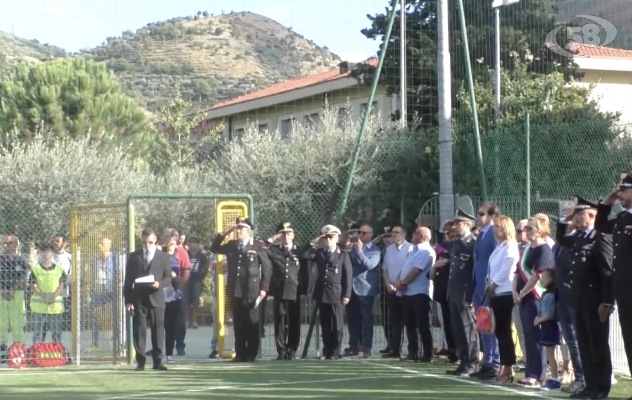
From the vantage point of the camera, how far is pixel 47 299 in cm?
1627

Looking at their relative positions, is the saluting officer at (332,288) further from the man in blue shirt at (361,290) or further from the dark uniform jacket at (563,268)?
the dark uniform jacket at (563,268)

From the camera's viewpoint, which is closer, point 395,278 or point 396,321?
point 395,278

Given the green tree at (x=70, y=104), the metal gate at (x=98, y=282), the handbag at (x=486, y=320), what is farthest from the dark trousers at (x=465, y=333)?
the green tree at (x=70, y=104)

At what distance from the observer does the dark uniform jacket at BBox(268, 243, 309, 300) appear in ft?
53.4

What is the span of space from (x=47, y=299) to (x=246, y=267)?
2889 millimetres

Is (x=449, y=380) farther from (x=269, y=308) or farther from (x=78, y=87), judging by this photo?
(x=78, y=87)

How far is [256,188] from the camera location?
25.0 m

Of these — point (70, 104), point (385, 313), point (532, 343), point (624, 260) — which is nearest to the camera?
point (624, 260)

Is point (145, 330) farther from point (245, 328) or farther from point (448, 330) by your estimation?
point (448, 330)

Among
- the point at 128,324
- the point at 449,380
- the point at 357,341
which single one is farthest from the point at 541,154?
the point at 128,324

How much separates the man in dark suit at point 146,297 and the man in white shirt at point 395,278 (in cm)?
312

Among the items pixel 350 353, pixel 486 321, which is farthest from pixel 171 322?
pixel 486 321

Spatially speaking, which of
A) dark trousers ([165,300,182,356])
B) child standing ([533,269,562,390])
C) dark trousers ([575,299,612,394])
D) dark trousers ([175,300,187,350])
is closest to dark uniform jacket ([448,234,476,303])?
child standing ([533,269,562,390])

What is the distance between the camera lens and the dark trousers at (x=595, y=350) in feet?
35.8
